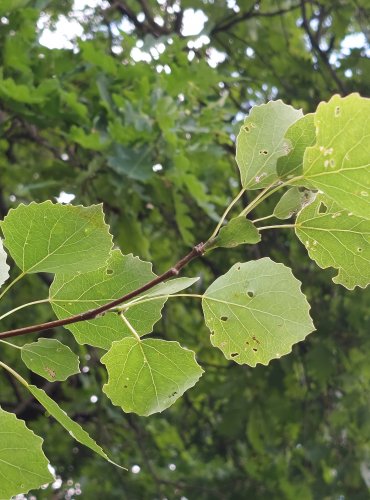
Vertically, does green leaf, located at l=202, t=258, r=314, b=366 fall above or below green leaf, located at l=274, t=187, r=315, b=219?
below

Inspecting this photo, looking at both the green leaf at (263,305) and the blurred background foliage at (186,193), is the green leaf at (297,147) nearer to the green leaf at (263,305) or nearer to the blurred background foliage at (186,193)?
the green leaf at (263,305)

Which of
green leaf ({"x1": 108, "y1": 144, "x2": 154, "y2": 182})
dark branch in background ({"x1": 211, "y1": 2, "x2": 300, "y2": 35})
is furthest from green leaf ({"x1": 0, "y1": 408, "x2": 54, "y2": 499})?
dark branch in background ({"x1": 211, "y1": 2, "x2": 300, "y2": 35})

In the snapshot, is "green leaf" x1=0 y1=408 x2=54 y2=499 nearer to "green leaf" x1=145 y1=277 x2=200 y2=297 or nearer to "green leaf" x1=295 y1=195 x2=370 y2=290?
"green leaf" x1=145 y1=277 x2=200 y2=297

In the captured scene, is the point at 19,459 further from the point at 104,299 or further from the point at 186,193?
the point at 186,193

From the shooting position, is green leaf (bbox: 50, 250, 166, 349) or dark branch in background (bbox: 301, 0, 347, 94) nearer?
green leaf (bbox: 50, 250, 166, 349)

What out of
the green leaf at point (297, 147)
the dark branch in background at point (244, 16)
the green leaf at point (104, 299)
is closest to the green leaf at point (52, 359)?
the green leaf at point (104, 299)

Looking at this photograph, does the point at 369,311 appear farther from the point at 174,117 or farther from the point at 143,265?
the point at 143,265

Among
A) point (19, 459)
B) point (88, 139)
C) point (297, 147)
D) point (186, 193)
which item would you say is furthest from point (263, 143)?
point (186, 193)
